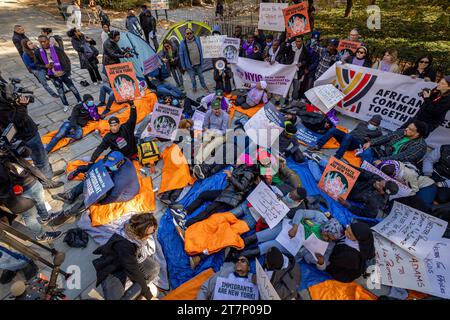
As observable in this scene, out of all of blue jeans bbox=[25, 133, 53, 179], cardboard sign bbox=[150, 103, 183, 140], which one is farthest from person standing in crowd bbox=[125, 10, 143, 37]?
blue jeans bbox=[25, 133, 53, 179]

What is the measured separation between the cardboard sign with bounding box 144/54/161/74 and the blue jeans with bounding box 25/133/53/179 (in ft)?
14.2

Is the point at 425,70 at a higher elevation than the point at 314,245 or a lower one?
higher

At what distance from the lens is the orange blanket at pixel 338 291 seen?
12.1 ft

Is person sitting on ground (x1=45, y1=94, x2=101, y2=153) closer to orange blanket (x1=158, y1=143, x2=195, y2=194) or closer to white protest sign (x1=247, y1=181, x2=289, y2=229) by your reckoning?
orange blanket (x1=158, y1=143, x2=195, y2=194)

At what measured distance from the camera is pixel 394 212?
443 cm

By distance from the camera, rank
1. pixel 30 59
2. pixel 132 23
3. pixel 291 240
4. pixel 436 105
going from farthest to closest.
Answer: pixel 132 23, pixel 30 59, pixel 436 105, pixel 291 240

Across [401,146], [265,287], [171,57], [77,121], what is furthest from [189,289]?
[171,57]

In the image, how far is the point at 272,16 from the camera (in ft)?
28.2

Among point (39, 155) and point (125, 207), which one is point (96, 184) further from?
point (39, 155)

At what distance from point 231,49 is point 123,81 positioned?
3.82m

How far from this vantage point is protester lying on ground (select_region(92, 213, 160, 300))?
322cm

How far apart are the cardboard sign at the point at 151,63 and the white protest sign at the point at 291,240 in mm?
7121

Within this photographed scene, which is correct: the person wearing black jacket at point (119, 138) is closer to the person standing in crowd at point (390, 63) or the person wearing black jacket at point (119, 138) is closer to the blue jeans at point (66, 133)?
the blue jeans at point (66, 133)
